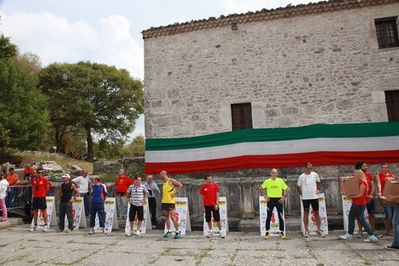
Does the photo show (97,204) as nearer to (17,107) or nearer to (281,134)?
(281,134)

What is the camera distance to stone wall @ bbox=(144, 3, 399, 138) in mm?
12195

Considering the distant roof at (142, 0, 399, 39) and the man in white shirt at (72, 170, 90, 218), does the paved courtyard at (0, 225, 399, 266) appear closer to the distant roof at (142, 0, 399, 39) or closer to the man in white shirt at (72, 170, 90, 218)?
the man in white shirt at (72, 170, 90, 218)

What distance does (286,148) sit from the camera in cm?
1183

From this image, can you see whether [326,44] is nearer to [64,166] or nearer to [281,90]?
[281,90]

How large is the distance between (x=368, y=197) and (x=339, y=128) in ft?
17.3

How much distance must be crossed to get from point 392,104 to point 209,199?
29.5 feet

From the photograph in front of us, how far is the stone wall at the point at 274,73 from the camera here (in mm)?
12195

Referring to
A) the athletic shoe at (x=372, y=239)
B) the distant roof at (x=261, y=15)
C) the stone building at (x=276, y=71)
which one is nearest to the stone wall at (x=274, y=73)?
the stone building at (x=276, y=71)

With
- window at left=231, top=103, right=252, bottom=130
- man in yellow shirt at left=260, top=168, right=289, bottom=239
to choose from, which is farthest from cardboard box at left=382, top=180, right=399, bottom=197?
window at left=231, top=103, right=252, bottom=130

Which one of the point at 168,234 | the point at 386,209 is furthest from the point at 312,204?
the point at 168,234

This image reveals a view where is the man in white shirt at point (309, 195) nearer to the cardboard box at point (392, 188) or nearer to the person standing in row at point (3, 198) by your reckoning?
the cardboard box at point (392, 188)

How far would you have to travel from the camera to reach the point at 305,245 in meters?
6.50

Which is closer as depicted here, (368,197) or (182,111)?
(368,197)

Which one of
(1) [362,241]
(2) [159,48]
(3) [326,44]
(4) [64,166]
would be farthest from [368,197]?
(4) [64,166]
